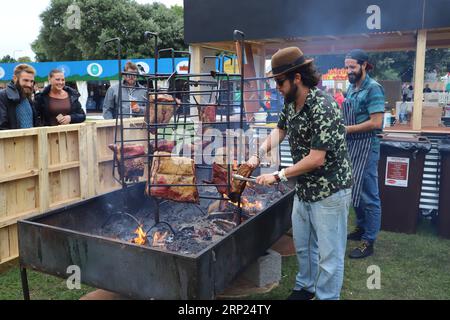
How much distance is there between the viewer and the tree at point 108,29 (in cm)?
3073

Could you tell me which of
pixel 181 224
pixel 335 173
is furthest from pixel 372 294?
pixel 181 224

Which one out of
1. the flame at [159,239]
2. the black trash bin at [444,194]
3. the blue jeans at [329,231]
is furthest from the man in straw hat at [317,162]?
the black trash bin at [444,194]

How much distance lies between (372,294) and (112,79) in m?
19.0

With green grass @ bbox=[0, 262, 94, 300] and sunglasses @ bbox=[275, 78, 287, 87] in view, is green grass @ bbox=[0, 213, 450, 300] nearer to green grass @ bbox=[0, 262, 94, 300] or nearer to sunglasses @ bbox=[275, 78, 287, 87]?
green grass @ bbox=[0, 262, 94, 300]

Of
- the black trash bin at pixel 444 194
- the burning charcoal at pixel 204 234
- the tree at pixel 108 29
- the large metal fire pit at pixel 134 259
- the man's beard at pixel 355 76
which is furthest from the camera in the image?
the tree at pixel 108 29

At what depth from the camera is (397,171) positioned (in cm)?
545

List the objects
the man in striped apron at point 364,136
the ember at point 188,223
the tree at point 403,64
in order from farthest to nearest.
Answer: the tree at point 403,64 → the man in striped apron at point 364,136 → the ember at point 188,223

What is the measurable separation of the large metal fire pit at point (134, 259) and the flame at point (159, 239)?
0.62 m

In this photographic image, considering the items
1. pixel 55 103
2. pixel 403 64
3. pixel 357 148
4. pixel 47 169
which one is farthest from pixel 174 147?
pixel 403 64

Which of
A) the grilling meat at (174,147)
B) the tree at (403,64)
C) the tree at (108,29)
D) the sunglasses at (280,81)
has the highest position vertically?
the tree at (108,29)

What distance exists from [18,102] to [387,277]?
4.47 m

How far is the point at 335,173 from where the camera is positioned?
3117mm

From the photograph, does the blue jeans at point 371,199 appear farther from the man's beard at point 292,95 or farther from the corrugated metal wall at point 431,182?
the man's beard at point 292,95
